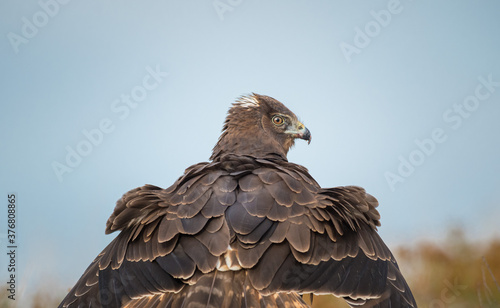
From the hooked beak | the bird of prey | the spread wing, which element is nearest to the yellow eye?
the hooked beak

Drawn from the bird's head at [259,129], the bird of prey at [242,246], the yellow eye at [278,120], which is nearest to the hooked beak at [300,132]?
the bird's head at [259,129]

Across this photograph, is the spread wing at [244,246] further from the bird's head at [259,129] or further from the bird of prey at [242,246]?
the bird's head at [259,129]

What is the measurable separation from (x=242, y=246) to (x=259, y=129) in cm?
307

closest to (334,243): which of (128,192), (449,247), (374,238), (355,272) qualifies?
(355,272)

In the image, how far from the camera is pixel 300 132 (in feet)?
25.1

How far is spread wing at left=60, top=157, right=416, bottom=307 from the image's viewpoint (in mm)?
4449

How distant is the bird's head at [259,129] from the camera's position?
7.15 m

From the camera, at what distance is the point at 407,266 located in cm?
766

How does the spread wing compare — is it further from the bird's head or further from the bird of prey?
the bird's head

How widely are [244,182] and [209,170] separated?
20.3 inches

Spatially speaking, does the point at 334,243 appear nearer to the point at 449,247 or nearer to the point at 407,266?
the point at 407,266

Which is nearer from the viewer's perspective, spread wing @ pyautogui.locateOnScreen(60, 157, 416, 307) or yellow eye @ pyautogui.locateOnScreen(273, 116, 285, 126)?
spread wing @ pyautogui.locateOnScreen(60, 157, 416, 307)

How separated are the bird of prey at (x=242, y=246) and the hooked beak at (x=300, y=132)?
2.07m

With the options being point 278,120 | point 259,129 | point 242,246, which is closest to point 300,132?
point 278,120
